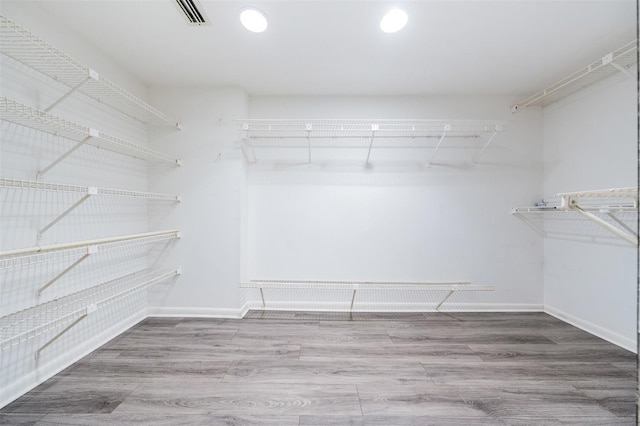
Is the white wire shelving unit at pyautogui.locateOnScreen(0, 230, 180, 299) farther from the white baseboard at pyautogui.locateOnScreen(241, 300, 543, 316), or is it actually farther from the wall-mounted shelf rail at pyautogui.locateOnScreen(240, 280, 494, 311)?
the white baseboard at pyautogui.locateOnScreen(241, 300, 543, 316)

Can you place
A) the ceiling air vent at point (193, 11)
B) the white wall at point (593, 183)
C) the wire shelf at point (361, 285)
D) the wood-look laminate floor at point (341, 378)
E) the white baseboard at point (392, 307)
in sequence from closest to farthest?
the wood-look laminate floor at point (341, 378), the ceiling air vent at point (193, 11), the white wall at point (593, 183), the wire shelf at point (361, 285), the white baseboard at point (392, 307)

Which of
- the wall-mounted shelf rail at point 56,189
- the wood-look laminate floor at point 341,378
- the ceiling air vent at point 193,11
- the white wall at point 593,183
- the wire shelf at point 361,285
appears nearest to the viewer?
the wall-mounted shelf rail at point 56,189

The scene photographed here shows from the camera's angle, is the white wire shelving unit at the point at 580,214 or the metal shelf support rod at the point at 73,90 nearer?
the metal shelf support rod at the point at 73,90

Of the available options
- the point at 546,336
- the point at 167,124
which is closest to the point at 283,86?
the point at 167,124

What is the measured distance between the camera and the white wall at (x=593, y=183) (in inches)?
73.4

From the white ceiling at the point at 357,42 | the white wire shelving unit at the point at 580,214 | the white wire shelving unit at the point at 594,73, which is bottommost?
the white wire shelving unit at the point at 580,214

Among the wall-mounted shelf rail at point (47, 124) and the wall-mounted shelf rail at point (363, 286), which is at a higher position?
the wall-mounted shelf rail at point (47, 124)

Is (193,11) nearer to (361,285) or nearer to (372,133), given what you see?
(372,133)

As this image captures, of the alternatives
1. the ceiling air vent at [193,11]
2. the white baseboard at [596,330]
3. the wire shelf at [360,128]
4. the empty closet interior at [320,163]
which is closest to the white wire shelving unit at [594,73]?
the empty closet interior at [320,163]

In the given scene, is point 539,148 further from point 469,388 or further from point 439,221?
point 469,388

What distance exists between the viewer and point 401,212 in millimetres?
2541

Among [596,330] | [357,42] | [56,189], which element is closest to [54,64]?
[56,189]

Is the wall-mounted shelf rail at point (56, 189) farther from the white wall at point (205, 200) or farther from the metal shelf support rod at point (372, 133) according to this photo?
the metal shelf support rod at point (372, 133)

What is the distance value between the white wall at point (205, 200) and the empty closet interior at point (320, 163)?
0.02 metres
